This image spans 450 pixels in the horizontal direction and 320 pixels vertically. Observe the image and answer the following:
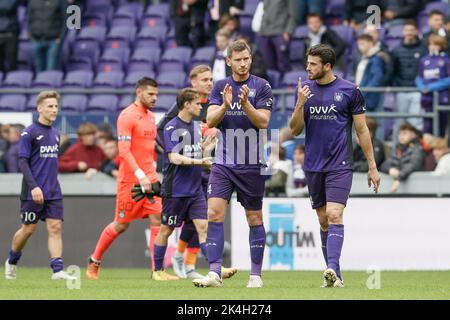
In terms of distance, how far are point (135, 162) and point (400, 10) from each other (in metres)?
8.04

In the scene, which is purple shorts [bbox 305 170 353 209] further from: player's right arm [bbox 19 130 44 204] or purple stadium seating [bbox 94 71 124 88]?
purple stadium seating [bbox 94 71 124 88]

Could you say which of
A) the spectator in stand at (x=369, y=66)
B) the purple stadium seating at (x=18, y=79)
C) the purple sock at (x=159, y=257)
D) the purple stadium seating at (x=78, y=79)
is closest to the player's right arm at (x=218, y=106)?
the purple sock at (x=159, y=257)

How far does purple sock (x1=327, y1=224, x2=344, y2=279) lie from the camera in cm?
1264

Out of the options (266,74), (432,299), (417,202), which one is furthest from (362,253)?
(432,299)

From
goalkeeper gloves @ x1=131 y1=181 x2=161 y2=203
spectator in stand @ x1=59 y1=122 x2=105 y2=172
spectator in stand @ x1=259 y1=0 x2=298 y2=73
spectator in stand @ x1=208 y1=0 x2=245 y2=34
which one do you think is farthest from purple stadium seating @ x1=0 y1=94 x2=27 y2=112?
goalkeeper gloves @ x1=131 y1=181 x2=161 y2=203

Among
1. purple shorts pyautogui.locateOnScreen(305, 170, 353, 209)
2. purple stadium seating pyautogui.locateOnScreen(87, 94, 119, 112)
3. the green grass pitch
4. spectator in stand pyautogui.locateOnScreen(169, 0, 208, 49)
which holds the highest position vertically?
spectator in stand pyautogui.locateOnScreen(169, 0, 208, 49)

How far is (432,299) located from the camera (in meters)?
11.3

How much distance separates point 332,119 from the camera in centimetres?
1291

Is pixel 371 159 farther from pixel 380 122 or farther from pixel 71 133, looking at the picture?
pixel 71 133

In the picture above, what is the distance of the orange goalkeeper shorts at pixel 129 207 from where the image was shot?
52.5 ft

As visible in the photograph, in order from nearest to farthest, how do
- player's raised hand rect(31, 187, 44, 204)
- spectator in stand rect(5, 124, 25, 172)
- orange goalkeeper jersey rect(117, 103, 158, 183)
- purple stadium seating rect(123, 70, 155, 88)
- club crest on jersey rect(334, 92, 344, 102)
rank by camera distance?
club crest on jersey rect(334, 92, 344, 102), player's raised hand rect(31, 187, 44, 204), orange goalkeeper jersey rect(117, 103, 158, 183), spectator in stand rect(5, 124, 25, 172), purple stadium seating rect(123, 70, 155, 88)

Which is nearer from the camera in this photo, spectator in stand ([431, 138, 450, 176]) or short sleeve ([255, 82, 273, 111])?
short sleeve ([255, 82, 273, 111])

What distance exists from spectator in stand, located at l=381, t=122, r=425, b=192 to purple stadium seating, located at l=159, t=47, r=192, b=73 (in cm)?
Answer: 582

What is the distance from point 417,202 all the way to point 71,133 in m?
5.41
